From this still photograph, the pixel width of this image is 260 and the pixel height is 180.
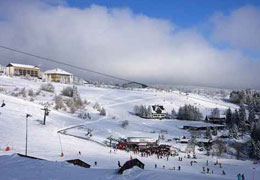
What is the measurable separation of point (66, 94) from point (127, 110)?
24.6 meters

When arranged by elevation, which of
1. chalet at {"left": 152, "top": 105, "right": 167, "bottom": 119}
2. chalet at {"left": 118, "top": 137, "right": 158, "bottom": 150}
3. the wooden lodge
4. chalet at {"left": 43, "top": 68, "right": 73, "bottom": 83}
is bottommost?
chalet at {"left": 118, "top": 137, "right": 158, "bottom": 150}

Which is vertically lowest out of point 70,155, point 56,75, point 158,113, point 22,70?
point 70,155

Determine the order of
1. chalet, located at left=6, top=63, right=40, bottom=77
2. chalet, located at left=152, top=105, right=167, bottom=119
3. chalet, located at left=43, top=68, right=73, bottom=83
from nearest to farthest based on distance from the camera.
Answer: chalet, located at left=152, top=105, right=167, bottom=119
chalet, located at left=6, top=63, right=40, bottom=77
chalet, located at left=43, top=68, right=73, bottom=83

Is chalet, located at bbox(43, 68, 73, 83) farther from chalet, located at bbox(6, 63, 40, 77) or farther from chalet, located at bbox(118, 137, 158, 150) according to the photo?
chalet, located at bbox(118, 137, 158, 150)

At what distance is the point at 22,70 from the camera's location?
12169cm

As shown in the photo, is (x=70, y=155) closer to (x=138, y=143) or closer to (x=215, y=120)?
(x=138, y=143)

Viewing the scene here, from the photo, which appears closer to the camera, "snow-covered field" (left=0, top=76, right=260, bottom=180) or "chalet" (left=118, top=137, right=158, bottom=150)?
"snow-covered field" (left=0, top=76, right=260, bottom=180)

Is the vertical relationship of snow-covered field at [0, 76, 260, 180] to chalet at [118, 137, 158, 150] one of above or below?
above

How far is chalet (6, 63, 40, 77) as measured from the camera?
118312 millimetres

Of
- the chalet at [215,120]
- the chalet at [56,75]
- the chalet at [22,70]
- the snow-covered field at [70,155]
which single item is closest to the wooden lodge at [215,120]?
the chalet at [215,120]

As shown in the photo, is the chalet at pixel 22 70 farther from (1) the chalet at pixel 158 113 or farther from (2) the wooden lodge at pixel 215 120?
(2) the wooden lodge at pixel 215 120

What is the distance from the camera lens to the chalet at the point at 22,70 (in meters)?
118

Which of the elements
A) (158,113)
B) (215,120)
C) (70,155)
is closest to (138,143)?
(70,155)

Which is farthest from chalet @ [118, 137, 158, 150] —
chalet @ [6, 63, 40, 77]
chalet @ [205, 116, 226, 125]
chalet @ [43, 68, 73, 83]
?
chalet @ [6, 63, 40, 77]
